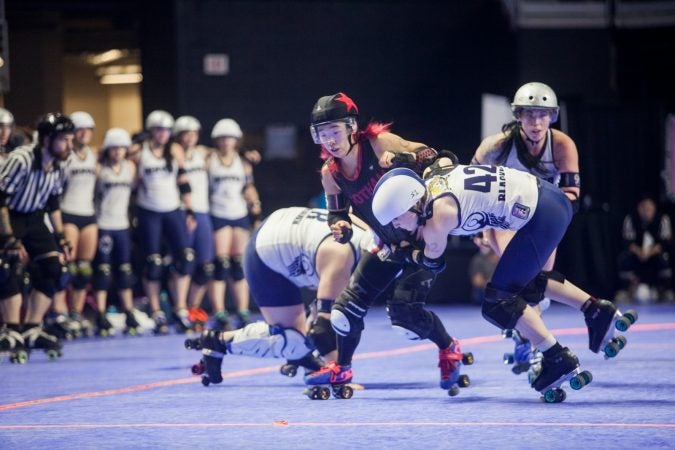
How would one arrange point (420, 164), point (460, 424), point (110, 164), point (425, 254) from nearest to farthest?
point (460, 424), point (425, 254), point (420, 164), point (110, 164)

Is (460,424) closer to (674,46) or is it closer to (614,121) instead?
(614,121)

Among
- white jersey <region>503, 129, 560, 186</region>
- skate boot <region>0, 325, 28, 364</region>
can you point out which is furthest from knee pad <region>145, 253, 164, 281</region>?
white jersey <region>503, 129, 560, 186</region>

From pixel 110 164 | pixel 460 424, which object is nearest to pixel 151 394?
pixel 460 424

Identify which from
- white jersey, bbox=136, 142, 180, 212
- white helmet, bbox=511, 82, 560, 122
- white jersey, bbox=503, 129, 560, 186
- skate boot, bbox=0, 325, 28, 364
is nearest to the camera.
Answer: white helmet, bbox=511, 82, 560, 122

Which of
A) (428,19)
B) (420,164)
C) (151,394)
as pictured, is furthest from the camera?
(428,19)

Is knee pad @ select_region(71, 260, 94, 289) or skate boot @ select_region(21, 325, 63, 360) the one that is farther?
knee pad @ select_region(71, 260, 94, 289)

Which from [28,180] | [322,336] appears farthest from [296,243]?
[28,180]

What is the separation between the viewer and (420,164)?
209 inches

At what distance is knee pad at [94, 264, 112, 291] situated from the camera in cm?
952

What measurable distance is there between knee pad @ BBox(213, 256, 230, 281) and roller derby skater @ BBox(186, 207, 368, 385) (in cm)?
388

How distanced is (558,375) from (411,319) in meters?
0.70

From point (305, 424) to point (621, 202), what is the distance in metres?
8.51

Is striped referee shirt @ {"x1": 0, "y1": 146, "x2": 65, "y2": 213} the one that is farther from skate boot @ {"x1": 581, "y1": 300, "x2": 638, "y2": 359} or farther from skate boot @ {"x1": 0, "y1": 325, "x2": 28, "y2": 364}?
skate boot @ {"x1": 581, "y1": 300, "x2": 638, "y2": 359}

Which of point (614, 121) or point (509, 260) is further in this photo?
point (614, 121)
